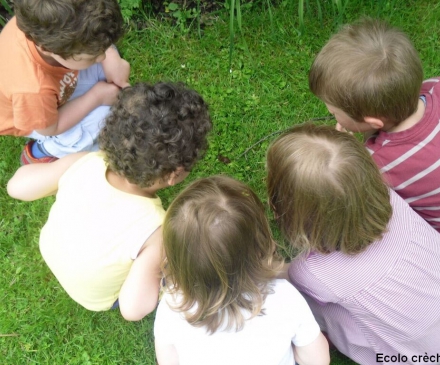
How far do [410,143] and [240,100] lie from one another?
1271mm

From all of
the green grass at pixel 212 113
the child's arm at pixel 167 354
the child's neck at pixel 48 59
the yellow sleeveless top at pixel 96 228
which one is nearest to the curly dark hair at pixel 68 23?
the child's neck at pixel 48 59

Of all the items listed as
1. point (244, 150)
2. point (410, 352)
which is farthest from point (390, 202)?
point (244, 150)

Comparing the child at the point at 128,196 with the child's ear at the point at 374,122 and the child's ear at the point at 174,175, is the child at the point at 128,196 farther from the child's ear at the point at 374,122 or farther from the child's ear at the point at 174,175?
the child's ear at the point at 374,122

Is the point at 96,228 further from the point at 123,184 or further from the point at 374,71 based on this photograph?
the point at 374,71

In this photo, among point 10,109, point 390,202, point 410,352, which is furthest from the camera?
point 10,109

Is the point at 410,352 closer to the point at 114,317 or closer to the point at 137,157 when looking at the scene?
the point at 137,157

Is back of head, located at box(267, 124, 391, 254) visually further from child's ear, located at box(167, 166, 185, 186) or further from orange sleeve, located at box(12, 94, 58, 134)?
orange sleeve, located at box(12, 94, 58, 134)

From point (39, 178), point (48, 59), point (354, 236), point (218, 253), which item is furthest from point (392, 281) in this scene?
point (48, 59)

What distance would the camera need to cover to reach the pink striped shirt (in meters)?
1.64

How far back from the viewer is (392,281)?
5.36ft

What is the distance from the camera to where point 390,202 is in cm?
172

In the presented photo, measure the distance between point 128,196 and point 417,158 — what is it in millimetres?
1115

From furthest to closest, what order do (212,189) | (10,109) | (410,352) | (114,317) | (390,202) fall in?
1. (114,317)
2. (10,109)
3. (410,352)
4. (390,202)
5. (212,189)

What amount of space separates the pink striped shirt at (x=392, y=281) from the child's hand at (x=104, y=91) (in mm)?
1247
